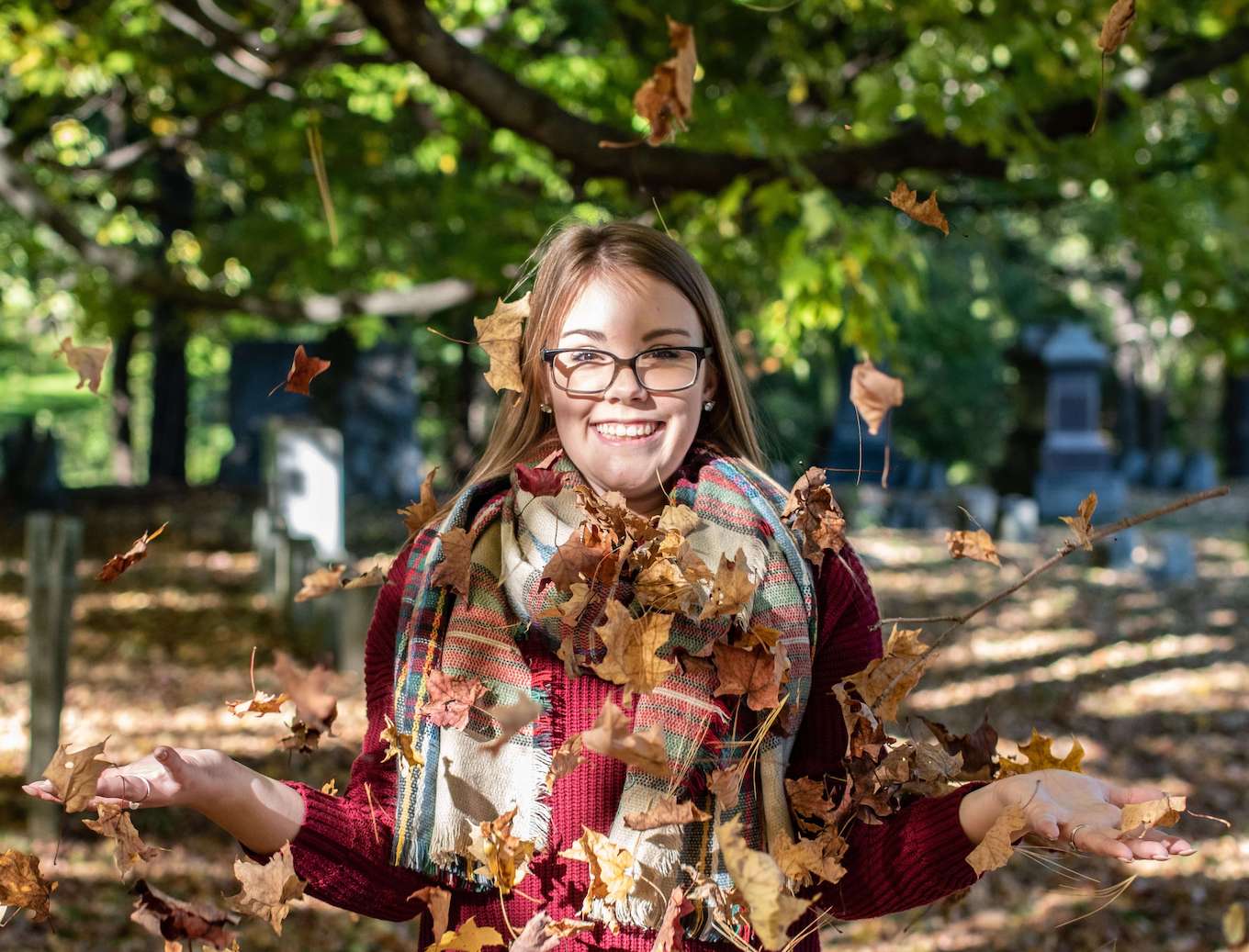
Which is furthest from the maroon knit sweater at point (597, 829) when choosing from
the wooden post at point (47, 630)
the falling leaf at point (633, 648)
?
the wooden post at point (47, 630)

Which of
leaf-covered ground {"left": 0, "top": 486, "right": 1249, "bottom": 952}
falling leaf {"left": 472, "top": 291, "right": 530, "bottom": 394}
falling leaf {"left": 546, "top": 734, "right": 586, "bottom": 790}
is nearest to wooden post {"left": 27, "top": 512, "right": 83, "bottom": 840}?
leaf-covered ground {"left": 0, "top": 486, "right": 1249, "bottom": 952}

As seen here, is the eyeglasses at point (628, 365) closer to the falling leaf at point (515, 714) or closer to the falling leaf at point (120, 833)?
the falling leaf at point (515, 714)

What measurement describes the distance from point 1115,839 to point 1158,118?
26.3 ft

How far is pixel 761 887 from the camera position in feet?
4.91

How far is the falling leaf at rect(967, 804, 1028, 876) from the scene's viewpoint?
1647 millimetres

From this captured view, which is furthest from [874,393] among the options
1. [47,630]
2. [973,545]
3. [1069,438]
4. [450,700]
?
[1069,438]

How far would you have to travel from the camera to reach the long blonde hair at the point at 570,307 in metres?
1.99

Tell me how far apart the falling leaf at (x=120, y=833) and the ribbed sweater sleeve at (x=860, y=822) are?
3.09 ft

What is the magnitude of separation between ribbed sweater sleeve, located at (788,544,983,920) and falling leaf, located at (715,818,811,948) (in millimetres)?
372

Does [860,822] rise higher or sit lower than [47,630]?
higher

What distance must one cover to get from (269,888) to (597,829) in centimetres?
47

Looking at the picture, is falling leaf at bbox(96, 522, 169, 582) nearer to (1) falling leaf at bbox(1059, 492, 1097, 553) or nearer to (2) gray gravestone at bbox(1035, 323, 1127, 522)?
(1) falling leaf at bbox(1059, 492, 1097, 553)

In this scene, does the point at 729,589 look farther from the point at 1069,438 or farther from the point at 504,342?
the point at 1069,438

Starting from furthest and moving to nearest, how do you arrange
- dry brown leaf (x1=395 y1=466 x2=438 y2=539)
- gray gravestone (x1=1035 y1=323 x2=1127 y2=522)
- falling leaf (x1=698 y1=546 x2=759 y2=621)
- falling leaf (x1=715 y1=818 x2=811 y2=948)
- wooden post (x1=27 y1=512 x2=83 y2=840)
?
1. gray gravestone (x1=1035 y1=323 x2=1127 y2=522)
2. wooden post (x1=27 y1=512 x2=83 y2=840)
3. dry brown leaf (x1=395 y1=466 x2=438 y2=539)
4. falling leaf (x1=698 y1=546 x2=759 y2=621)
5. falling leaf (x1=715 y1=818 x2=811 y2=948)
